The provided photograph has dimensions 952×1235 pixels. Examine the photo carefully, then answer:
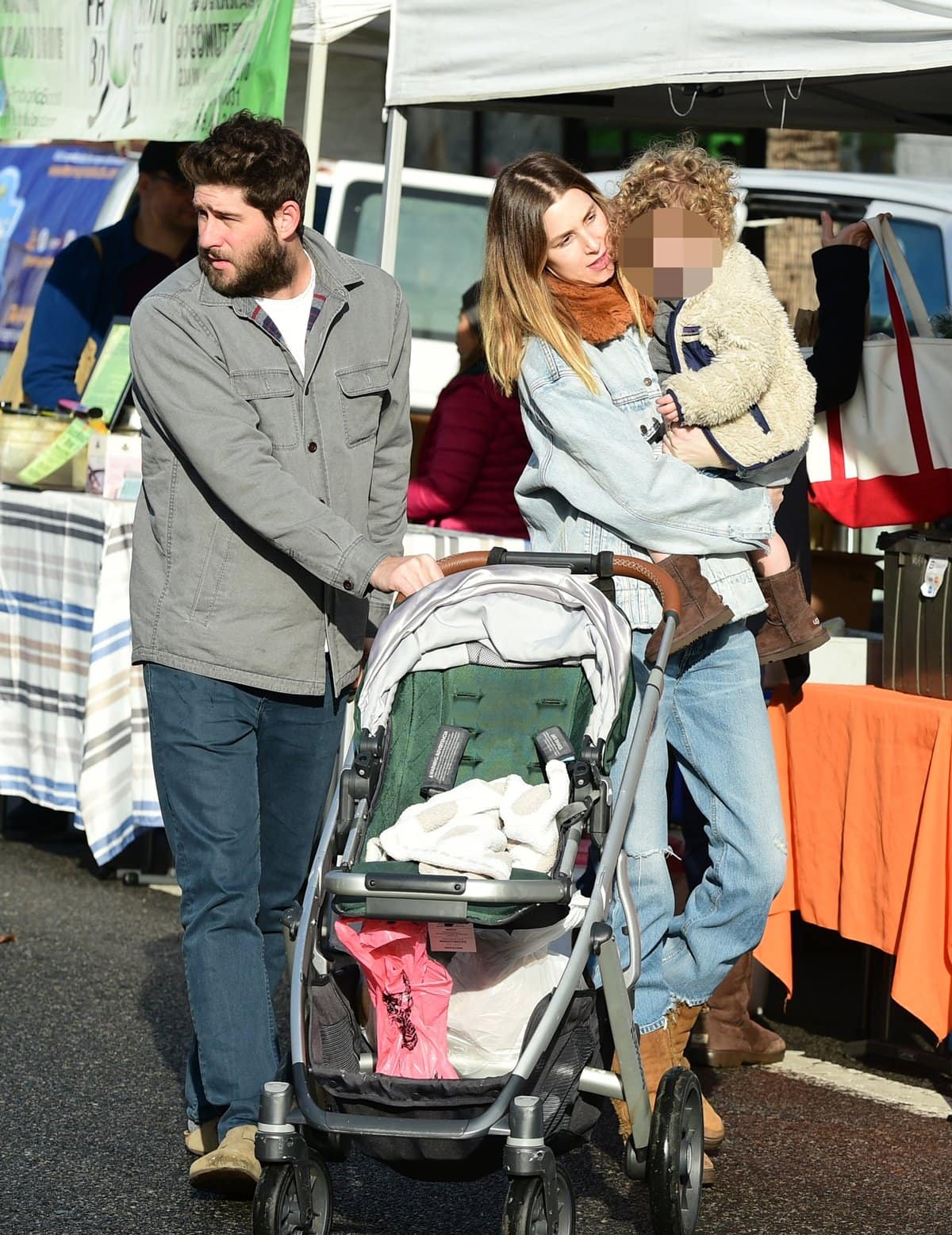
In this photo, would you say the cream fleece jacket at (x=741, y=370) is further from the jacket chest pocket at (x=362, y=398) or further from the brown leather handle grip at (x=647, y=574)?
the jacket chest pocket at (x=362, y=398)

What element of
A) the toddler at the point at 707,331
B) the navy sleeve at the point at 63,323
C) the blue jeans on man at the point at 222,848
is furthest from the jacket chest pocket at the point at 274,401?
the navy sleeve at the point at 63,323

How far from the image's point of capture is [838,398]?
543 centimetres

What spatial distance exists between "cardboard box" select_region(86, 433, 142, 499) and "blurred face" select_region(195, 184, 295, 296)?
2933 millimetres

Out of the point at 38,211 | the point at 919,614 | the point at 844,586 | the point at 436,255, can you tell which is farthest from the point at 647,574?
the point at 38,211

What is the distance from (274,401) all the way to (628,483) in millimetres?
793

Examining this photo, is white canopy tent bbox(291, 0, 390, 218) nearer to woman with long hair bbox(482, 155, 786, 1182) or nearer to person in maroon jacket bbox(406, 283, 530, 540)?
person in maroon jacket bbox(406, 283, 530, 540)

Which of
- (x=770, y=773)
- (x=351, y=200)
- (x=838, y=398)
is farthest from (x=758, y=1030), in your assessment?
(x=351, y=200)

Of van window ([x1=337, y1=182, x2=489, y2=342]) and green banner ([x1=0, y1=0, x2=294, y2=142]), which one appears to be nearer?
Result: green banner ([x1=0, y1=0, x2=294, y2=142])

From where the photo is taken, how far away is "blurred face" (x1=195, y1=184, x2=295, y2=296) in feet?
13.5

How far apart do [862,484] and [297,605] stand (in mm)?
1939

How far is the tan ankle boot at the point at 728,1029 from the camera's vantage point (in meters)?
5.25

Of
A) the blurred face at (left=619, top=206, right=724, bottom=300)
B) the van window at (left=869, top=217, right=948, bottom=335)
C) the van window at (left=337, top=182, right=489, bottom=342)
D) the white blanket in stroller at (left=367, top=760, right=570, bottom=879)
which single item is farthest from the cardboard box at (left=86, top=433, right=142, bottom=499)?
the van window at (left=337, top=182, right=489, bottom=342)

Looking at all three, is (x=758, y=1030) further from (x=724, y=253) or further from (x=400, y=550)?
(x=724, y=253)

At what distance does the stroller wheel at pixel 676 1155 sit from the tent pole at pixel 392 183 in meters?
3.10
